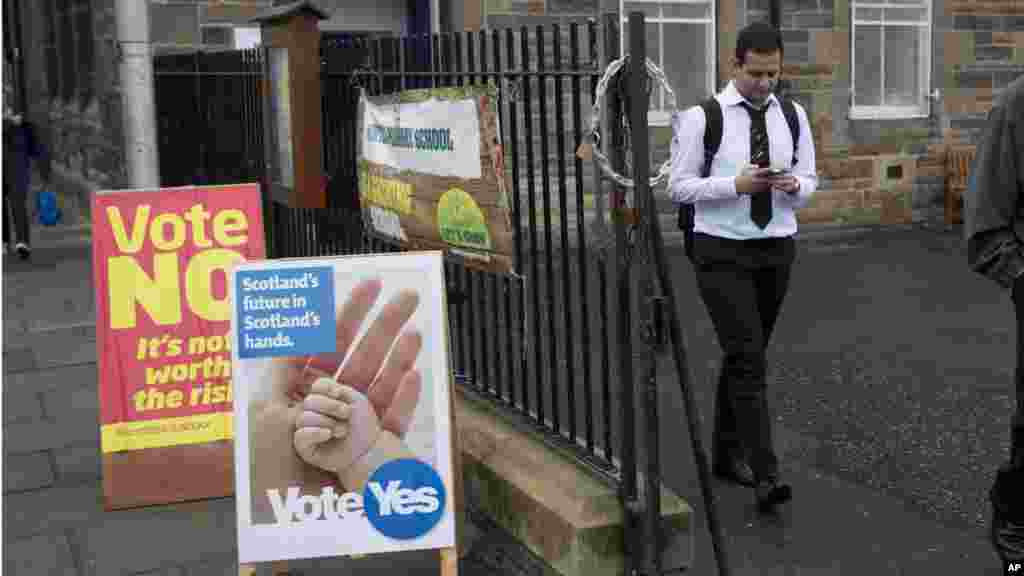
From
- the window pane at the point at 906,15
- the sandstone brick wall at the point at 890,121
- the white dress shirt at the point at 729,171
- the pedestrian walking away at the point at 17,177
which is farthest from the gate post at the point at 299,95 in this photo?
the window pane at the point at 906,15

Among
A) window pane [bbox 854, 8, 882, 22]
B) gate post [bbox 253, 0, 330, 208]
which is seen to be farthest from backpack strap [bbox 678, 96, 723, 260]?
window pane [bbox 854, 8, 882, 22]

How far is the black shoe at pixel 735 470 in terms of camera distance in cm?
571

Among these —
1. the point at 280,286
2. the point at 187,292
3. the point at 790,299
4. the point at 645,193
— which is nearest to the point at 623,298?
the point at 645,193

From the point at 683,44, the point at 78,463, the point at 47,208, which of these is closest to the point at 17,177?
the point at 47,208

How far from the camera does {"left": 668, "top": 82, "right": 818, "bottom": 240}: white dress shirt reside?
5.38 meters

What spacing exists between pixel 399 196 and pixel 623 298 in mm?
1730

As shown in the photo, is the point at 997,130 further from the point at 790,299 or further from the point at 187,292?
the point at 790,299

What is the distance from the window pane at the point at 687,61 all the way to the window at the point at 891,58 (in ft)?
6.33

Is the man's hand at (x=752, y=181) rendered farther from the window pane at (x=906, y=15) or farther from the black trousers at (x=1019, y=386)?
the window pane at (x=906, y=15)

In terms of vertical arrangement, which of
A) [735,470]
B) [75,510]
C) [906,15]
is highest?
[906,15]

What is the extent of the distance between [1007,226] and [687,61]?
1018 cm

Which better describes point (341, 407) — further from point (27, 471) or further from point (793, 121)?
point (27, 471)

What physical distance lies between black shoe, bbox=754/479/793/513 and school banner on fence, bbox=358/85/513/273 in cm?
132

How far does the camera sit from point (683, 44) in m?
14.4
